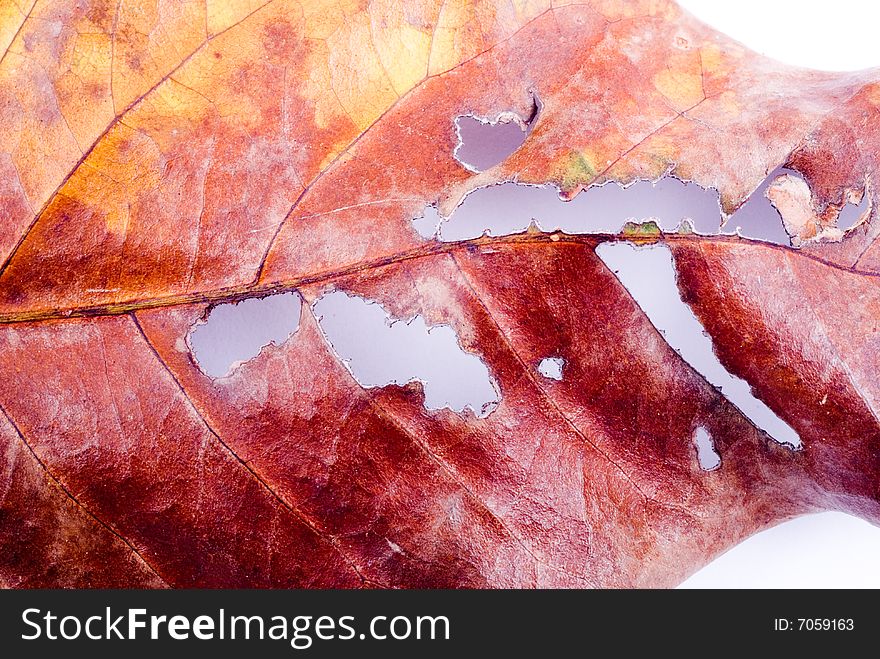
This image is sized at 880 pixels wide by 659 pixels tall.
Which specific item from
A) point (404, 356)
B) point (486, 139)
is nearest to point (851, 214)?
point (486, 139)

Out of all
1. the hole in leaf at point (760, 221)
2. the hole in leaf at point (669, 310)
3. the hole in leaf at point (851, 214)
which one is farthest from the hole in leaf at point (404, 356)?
the hole in leaf at point (851, 214)

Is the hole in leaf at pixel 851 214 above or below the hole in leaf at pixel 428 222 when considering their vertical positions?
below

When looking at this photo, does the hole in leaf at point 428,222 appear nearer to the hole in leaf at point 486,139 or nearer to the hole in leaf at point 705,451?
the hole in leaf at point 486,139

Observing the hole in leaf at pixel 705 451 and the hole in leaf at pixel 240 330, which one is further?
the hole in leaf at pixel 705 451

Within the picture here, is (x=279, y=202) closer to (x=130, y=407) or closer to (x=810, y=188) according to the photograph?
(x=130, y=407)

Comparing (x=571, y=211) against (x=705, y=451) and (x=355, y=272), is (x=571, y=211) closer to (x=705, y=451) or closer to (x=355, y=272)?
(x=355, y=272)

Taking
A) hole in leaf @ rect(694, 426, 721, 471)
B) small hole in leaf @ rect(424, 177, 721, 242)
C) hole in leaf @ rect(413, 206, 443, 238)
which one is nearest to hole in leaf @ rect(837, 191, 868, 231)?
small hole in leaf @ rect(424, 177, 721, 242)

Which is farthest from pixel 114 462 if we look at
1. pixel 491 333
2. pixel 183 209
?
pixel 491 333
